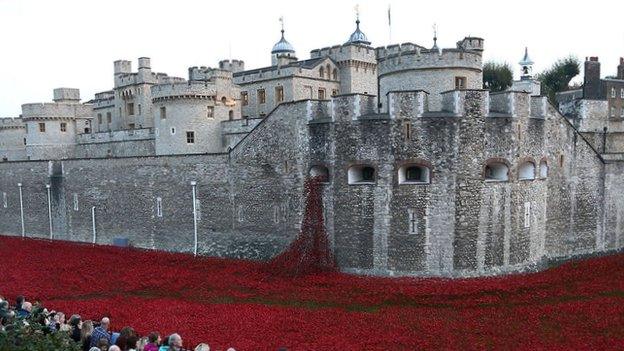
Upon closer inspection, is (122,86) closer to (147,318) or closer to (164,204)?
(164,204)

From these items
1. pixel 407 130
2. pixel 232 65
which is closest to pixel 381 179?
pixel 407 130

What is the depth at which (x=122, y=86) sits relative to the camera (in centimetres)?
4206

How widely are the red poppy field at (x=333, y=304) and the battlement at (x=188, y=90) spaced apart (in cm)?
979

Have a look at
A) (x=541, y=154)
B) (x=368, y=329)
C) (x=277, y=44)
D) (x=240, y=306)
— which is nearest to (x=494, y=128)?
(x=541, y=154)

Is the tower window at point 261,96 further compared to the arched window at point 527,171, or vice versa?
the tower window at point 261,96

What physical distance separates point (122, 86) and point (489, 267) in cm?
3178

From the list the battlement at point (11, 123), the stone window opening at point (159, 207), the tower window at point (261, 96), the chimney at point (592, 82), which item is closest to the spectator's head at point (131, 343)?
the stone window opening at point (159, 207)

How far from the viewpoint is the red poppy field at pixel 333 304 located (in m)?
13.8

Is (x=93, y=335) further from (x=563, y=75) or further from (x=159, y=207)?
(x=563, y=75)

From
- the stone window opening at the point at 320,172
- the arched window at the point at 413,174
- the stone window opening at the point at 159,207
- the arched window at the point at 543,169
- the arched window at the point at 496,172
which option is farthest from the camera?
the stone window opening at the point at 159,207

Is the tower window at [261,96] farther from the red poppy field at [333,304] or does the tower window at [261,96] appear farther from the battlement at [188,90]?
the red poppy field at [333,304]

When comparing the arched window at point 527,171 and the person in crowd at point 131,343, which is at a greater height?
the arched window at point 527,171

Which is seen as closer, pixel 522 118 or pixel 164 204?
pixel 522 118

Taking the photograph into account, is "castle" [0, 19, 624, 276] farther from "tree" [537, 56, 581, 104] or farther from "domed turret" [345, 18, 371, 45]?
"tree" [537, 56, 581, 104]
